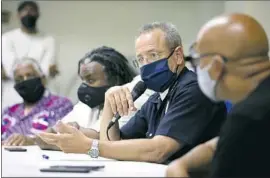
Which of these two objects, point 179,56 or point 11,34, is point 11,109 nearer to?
point 11,34

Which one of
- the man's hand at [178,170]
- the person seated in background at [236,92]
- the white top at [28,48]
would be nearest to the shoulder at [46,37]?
the white top at [28,48]

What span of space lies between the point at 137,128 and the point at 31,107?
1.48 m

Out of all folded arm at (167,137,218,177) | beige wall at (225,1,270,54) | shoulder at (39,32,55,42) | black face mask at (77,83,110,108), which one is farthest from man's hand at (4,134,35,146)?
beige wall at (225,1,270,54)

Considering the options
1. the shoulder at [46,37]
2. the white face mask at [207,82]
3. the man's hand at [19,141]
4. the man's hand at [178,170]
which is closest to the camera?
the man's hand at [178,170]

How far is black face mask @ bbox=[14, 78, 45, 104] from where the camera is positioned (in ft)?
12.2

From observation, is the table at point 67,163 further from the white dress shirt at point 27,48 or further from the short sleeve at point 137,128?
the white dress shirt at point 27,48

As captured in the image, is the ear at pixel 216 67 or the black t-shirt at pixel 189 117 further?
the black t-shirt at pixel 189 117

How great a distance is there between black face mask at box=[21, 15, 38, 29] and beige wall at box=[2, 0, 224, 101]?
385mm

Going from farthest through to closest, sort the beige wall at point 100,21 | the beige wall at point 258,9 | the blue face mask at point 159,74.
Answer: the beige wall at point 100,21, the beige wall at point 258,9, the blue face mask at point 159,74

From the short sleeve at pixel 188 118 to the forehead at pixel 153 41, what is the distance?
0.82 ft

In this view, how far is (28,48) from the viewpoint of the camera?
478cm

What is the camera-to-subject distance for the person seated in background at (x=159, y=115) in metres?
1.93

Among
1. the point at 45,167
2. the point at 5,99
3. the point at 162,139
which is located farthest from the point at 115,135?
the point at 5,99

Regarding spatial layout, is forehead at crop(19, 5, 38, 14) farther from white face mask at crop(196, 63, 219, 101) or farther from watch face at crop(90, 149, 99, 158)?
white face mask at crop(196, 63, 219, 101)
